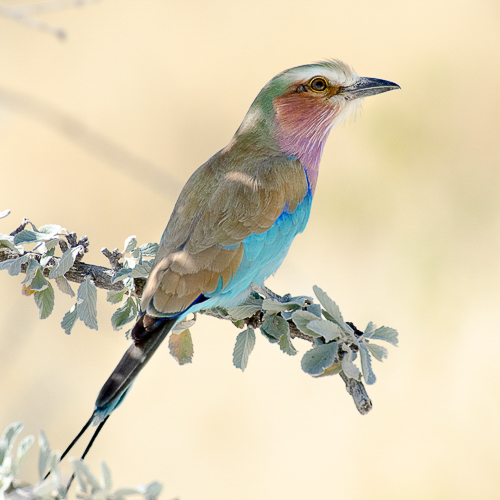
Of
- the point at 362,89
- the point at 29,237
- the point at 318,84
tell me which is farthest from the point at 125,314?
the point at 362,89

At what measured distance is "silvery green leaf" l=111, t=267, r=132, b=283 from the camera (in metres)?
1.96

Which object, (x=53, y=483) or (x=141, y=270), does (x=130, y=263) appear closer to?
(x=141, y=270)

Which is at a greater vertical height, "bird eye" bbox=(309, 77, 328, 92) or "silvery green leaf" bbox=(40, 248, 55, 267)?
"bird eye" bbox=(309, 77, 328, 92)

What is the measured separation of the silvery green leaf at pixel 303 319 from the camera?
1.82 m

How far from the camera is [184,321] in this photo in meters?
2.04

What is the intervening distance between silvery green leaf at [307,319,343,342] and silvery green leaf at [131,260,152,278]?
0.62 meters

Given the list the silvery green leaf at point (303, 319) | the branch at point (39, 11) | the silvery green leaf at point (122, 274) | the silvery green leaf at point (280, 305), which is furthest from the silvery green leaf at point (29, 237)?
the silvery green leaf at point (303, 319)

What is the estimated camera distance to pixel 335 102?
8.74 ft

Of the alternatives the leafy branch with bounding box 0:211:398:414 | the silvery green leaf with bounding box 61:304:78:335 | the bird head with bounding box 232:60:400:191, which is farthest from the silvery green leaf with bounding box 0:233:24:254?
the bird head with bounding box 232:60:400:191

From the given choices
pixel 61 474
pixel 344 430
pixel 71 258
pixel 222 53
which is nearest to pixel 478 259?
pixel 344 430

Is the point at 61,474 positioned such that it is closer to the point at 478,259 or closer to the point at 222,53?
the point at 478,259

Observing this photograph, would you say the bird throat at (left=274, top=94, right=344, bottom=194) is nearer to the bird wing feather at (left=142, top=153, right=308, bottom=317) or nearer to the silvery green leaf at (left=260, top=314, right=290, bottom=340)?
the bird wing feather at (left=142, top=153, right=308, bottom=317)

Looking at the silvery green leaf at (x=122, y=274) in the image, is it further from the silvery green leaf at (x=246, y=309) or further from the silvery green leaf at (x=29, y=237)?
the silvery green leaf at (x=246, y=309)

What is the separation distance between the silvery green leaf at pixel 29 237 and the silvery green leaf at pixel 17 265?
0.16 feet
